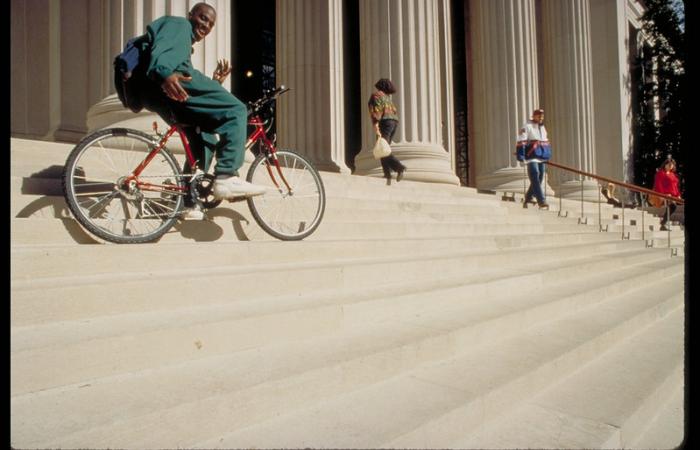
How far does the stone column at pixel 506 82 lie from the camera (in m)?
12.8

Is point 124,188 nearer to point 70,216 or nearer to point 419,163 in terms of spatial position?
point 70,216

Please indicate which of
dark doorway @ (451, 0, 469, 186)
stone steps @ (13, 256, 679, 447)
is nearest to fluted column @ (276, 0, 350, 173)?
stone steps @ (13, 256, 679, 447)

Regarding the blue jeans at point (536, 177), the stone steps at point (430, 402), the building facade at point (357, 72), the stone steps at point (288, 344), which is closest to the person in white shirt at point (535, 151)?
the blue jeans at point (536, 177)

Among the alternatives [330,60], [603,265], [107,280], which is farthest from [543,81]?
[107,280]

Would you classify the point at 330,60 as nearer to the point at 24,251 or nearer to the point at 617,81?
the point at 24,251

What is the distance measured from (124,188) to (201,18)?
1399 millimetres

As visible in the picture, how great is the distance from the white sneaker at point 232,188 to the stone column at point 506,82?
10177mm

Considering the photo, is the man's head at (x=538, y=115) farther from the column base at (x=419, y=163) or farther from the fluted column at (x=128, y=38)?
the fluted column at (x=128, y=38)

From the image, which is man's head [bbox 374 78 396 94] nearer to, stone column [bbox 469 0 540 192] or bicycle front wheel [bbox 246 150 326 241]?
bicycle front wheel [bbox 246 150 326 241]

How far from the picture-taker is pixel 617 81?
1922 centimetres

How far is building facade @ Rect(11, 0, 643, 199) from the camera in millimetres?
7908

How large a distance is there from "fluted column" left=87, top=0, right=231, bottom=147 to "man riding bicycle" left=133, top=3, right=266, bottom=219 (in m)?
1.90

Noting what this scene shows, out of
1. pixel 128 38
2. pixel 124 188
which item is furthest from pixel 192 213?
pixel 128 38

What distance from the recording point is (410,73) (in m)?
10.0
